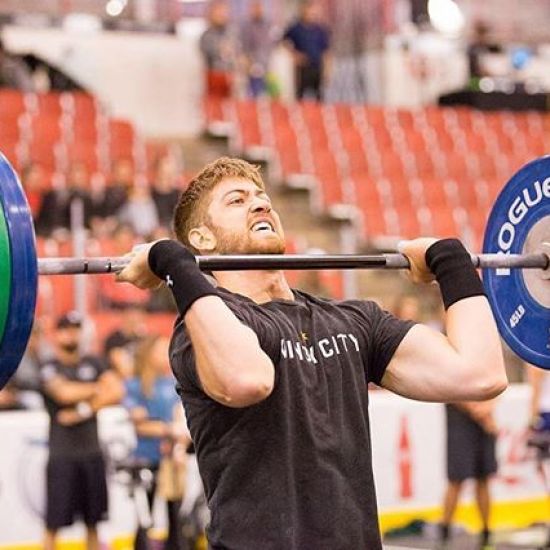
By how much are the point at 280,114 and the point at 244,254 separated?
982cm

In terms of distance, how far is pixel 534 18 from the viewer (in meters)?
17.8

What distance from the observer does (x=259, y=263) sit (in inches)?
126

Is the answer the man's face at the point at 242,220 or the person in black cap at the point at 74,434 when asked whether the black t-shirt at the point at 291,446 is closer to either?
the man's face at the point at 242,220

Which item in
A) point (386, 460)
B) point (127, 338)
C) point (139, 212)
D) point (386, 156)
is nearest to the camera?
point (127, 338)

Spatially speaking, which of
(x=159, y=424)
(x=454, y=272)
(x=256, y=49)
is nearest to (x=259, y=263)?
(x=454, y=272)

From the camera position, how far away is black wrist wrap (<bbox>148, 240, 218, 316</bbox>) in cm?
293

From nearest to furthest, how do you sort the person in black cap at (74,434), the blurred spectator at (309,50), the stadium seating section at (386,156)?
the person in black cap at (74,434)
the stadium seating section at (386,156)
the blurred spectator at (309,50)

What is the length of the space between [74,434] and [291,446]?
4.15 meters

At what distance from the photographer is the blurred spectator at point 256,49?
45.8ft

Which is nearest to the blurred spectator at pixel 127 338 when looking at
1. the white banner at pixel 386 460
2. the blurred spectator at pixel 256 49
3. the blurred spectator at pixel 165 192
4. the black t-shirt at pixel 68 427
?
the white banner at pixel 386 460

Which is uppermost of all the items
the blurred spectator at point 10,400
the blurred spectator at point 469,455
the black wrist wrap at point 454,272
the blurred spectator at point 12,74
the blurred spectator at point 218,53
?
the blurred spectator at point 218,53

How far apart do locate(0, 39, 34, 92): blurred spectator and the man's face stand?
918 centimetres

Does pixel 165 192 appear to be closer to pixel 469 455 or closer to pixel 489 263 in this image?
pixel 469 455

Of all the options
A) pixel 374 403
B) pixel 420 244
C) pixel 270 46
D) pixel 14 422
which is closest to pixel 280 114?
pixel 270 46
